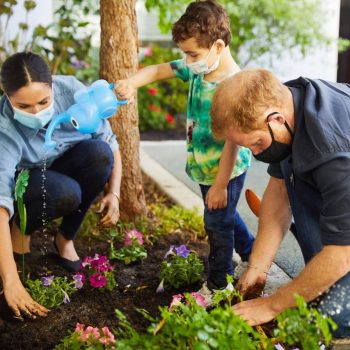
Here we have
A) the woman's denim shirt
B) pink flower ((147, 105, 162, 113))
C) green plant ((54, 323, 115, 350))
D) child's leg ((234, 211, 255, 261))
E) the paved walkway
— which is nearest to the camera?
green plant ((54, 323, 115, 350))

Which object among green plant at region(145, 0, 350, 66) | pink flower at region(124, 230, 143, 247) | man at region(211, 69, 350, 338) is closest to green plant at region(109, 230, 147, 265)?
pink flower at region(124, 230, 143, 247)

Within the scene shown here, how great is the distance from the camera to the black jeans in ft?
9.40

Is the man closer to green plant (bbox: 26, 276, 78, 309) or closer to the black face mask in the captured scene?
the black face mask

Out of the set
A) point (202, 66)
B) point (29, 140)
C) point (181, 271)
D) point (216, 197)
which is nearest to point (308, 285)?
point (216, 197)

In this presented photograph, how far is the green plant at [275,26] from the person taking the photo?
25.1ft

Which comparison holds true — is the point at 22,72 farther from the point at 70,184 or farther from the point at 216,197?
the point at 216,197

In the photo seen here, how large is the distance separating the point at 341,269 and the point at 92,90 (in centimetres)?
127

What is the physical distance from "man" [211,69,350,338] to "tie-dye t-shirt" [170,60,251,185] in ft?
1.98

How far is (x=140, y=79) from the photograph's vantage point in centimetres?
283

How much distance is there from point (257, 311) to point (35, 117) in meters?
1.29

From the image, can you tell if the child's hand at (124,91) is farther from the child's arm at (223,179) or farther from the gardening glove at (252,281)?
the gardening glove at (252,281)

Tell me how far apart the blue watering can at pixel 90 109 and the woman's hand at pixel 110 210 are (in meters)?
0.45

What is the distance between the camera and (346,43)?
6457 mm

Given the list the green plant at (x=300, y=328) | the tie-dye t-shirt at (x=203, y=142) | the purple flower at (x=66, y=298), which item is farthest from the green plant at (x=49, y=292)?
the green plant at (x=300, y=328)
